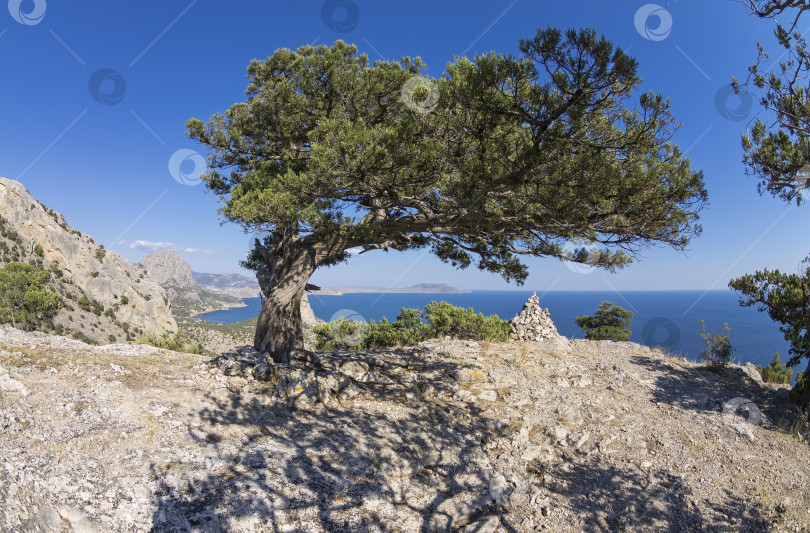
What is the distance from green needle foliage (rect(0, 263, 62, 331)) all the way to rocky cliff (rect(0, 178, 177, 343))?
22082 mm

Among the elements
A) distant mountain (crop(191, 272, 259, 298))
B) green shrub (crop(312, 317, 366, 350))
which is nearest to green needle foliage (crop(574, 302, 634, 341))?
green shrub (crop(312, 317, 366, 350))

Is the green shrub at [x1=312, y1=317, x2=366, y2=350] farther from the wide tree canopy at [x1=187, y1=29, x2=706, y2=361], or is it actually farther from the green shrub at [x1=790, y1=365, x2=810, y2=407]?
the green shrub at [x1=790, y1=365, x2=810, y2=407]

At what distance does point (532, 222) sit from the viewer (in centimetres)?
555

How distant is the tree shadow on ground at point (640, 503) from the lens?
394 cm

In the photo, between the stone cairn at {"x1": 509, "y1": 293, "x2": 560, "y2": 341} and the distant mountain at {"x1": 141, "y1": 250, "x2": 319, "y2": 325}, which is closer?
the stone cairn at {"x1": 509, "y1": 293, "x2": 560, "y2": 341}

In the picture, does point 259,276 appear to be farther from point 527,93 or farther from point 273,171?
point 527,93

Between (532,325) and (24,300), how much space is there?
31003 millimetres

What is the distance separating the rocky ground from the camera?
344 cm

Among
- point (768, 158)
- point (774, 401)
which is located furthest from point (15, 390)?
point (774, 401)

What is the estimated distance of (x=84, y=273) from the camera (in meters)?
51.8

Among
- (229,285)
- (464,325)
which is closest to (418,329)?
(464,325)

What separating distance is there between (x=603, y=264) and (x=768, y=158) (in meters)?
3.16

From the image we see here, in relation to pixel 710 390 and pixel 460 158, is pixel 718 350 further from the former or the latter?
pixel 460 158

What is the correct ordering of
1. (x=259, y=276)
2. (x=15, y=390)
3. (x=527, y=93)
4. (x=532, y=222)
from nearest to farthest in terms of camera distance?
(x=527, y=93) → (x=15, y=390) → (x=532, y=222) → (x=259, y=276)
